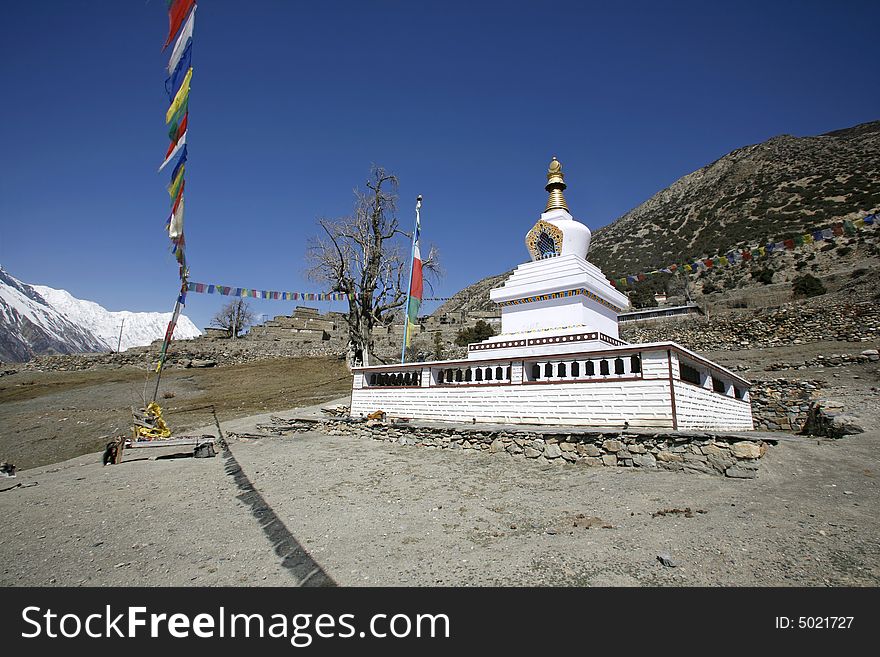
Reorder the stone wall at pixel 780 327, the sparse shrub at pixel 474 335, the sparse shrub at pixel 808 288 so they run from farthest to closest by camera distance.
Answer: the sparse shrub at pixel 474 335 < the sparse shrub at pixel 808 288 < the stone wall at pixel 780 327

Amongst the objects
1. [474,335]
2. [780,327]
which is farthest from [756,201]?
[474,335]

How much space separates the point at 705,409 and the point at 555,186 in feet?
35.3

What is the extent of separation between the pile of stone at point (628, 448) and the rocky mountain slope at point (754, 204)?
47.3 metres

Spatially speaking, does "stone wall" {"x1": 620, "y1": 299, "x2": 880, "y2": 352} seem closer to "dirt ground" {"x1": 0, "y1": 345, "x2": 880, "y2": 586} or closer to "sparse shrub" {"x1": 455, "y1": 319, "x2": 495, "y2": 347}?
"sparse shrub" {"x1": 455, "y1": 319, "x2": 495, "y2": 347}

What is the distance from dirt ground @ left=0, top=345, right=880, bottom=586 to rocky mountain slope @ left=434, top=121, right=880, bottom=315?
4916cm

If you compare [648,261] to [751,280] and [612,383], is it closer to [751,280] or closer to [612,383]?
[751,280]

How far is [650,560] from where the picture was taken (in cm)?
440

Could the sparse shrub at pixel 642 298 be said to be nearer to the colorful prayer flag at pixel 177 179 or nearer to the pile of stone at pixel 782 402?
the pile of stone at pixel 782 402

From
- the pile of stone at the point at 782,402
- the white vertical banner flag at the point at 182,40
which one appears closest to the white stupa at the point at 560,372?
the pile of stone at the point at 782,402

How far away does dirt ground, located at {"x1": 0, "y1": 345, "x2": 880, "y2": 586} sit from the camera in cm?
428

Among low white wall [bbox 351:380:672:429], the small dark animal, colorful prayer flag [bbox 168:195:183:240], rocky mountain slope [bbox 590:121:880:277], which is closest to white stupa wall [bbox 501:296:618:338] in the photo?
low white wall [bbox 351:380:672:429]

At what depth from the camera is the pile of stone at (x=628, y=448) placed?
795cm

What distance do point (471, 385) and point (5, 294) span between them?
193 meters
